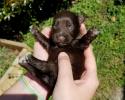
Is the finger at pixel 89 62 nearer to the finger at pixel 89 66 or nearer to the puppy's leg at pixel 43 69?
the finger at pixel 89 66

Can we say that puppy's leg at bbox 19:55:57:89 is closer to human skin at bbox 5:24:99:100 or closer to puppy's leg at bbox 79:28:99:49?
human skin at bbox 5:24:99:100

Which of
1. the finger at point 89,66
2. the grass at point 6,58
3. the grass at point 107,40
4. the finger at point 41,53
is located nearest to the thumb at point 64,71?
the finger at point 89,66

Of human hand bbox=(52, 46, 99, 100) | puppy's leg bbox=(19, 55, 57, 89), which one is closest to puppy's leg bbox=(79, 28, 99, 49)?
human hand bbox=(52, 46, 99, 100)

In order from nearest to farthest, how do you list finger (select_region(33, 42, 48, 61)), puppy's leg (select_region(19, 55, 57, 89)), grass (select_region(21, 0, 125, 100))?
puppy's leg (select_region(19, 55, 57, 89))
finger (select_region(33, 42, 48, 61))
grass (select_region(21, 0, 125, 100))

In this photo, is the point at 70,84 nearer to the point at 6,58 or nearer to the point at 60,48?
the point at 60,48

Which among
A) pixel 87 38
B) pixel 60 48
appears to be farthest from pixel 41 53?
pixel 87 38

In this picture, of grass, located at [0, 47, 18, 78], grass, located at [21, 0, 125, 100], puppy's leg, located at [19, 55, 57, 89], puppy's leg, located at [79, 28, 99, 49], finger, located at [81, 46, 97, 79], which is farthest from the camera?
grass, located at [0, 47, 18, 78]
